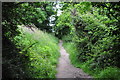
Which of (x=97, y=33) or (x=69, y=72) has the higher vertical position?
(x=97, y=33)

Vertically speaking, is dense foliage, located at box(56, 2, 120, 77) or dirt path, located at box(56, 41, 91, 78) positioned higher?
dense foliage, located at box(56, 2, 120, 77)

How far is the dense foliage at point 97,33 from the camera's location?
4309 millimetres

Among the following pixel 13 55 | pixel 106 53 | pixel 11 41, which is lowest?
pixel 106 53

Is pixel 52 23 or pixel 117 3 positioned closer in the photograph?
pixel 117 3

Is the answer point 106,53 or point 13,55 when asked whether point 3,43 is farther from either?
point 106,53

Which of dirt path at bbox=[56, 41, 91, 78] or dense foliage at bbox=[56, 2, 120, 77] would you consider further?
dirt path at bbox=[56, 41, 91, 78]

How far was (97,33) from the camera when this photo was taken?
6727 millimetres

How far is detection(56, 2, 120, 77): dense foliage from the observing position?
431cm

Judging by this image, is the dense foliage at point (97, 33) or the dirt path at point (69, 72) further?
the dirt path at point (69, 72)

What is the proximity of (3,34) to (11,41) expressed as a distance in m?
0.33

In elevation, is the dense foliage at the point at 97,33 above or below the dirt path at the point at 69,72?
above

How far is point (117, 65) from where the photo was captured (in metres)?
6.20

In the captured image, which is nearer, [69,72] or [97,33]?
[97,33]

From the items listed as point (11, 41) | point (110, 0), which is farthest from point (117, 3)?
point (11, 41)
